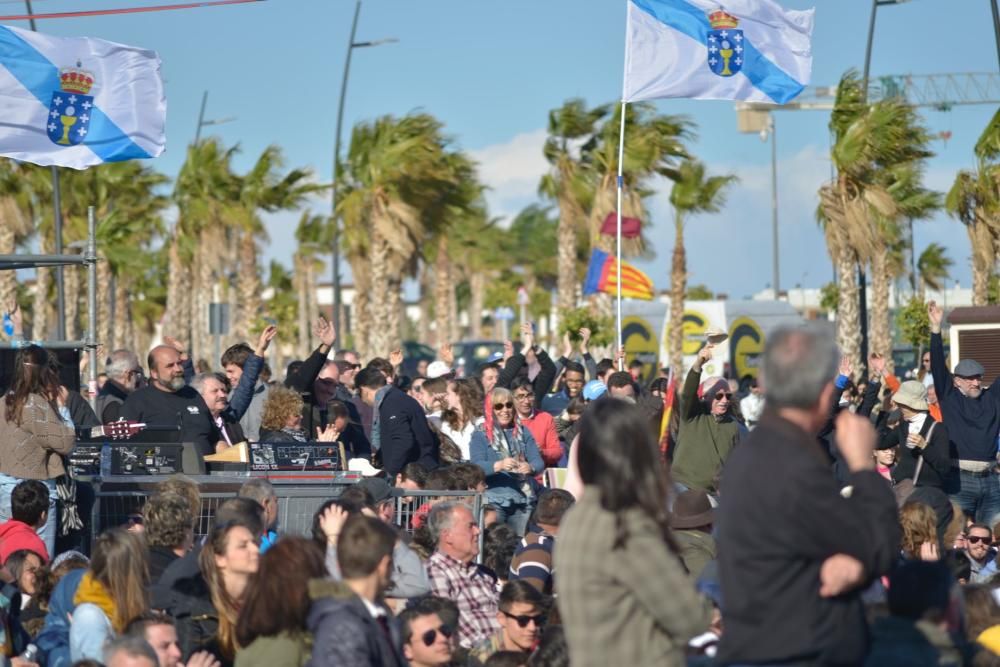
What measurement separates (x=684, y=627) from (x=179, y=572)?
3.24m

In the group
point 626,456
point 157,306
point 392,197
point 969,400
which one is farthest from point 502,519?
point 157,306

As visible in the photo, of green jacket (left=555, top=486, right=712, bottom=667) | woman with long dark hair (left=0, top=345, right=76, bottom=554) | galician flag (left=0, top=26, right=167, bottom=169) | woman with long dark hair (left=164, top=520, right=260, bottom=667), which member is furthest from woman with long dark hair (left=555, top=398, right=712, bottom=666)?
galician flag (left=0, top=26, right=167, bottom=169)

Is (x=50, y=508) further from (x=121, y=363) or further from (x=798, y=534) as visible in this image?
(x=798, y=534)

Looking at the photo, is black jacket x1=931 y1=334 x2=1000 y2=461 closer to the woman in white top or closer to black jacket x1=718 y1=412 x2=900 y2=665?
the woman in white top

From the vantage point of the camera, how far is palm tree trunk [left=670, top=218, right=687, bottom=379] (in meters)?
35.5

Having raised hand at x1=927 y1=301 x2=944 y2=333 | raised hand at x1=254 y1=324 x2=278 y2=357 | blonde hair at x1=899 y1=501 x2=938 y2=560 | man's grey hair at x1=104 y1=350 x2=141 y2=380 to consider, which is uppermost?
raised hand at x1=927 y1=301 x2=944 y2=333

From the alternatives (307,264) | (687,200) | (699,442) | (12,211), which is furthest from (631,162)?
(307,264)

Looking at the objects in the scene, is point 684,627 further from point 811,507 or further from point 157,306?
point 157,306

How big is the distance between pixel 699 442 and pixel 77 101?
7013 mm

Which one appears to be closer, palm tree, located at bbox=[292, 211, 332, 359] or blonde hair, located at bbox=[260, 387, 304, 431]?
blonde hair, located at bbox=[260, 387, 304, 431]

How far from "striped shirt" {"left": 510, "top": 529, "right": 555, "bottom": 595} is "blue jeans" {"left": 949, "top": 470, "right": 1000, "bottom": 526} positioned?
520cm

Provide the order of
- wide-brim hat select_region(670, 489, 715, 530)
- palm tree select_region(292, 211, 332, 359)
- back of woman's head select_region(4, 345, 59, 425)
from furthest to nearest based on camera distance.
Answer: palm tree select_region(292, 211, 332, 359) < back of woman's head select_region(4, 345, 59, 425) < wide-brim hat select_region(670, 489, 715, 530)

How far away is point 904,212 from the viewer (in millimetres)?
31125

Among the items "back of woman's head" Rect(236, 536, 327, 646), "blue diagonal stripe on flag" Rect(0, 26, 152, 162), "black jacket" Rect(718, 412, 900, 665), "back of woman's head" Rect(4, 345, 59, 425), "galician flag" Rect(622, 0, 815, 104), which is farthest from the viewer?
"galician flag" Rect(622, 0, 815, 104)
